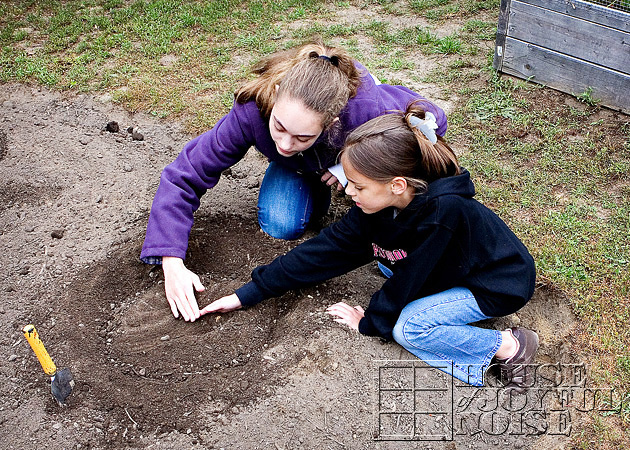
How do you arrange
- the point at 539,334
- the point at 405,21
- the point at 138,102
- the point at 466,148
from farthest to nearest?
the point at 405,21, the point at 138,102, the point at 466,148, the point at 539,334

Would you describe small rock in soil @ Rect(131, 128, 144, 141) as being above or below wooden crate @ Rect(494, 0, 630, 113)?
below

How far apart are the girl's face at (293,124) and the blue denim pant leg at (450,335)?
2.93 ft

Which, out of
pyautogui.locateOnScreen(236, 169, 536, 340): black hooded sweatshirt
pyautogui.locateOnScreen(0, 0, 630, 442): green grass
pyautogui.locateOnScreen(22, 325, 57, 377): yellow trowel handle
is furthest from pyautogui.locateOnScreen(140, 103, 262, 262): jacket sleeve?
pyautogui.locateOnScreen(0, 0, 630, 442): green grass

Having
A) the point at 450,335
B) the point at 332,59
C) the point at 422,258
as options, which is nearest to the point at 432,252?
the point at 422,258

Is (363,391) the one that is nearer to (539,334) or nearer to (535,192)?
(539,334)

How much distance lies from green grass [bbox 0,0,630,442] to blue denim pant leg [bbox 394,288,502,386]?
0.55 m

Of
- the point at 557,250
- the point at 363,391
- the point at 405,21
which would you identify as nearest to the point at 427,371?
the point at 363,391

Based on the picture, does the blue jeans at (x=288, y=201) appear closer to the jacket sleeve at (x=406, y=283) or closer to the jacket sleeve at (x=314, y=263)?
the jacket sleeve at (x=314, y=263)

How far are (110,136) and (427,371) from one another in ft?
9.67

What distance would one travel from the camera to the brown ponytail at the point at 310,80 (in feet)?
9.04

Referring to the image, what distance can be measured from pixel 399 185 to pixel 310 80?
2.14 ft

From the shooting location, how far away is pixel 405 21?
19.8 feet

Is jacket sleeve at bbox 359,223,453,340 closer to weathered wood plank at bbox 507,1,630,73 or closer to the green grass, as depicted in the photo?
the green grass

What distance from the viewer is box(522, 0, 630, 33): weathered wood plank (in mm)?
4340
